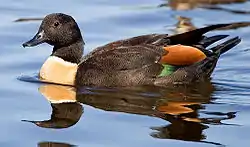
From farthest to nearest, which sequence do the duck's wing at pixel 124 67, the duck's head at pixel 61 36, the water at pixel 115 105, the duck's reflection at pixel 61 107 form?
the duck's head at pixel 61 36, the duck's wing at pixel 124 67, the duck's reflection at pixel 61 107, the water at pixel 115 105

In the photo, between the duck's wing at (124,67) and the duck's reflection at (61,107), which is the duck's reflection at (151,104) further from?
the duck's wing at (124,67)

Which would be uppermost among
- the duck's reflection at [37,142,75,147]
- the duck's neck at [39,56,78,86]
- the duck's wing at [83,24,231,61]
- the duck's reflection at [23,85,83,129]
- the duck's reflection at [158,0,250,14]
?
the duck's reflection at [158,0,250,14]

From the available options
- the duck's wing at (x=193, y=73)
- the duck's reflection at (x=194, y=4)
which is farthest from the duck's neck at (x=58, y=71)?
the duck's reflection at (x=194, y=4)

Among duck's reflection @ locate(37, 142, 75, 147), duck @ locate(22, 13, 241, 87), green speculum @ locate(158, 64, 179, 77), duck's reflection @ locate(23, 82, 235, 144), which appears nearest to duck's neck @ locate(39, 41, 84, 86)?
duck @ locate(22, 13, 241, 87)

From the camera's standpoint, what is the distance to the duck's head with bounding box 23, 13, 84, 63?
1098 cm

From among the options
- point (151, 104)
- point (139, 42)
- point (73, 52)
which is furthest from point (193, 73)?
point (73, 52)

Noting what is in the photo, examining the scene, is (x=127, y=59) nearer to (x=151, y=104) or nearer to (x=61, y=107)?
(x=151, y=104)

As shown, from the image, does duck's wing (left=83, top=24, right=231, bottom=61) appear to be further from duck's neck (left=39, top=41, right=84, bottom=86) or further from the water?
the water

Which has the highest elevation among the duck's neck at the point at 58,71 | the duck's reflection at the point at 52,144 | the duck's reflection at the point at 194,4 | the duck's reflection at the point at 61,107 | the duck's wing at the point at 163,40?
the duck's reflection at the point at 194,4

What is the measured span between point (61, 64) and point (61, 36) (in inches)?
13.5

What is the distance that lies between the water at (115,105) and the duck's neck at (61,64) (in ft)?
0.65

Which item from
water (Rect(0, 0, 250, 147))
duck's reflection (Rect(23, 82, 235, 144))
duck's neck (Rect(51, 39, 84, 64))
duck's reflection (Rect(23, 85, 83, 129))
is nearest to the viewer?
water (Rect(0, 0, 250, 147))

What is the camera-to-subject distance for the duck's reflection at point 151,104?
8781 millimetres

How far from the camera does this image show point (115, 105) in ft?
32.2
